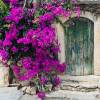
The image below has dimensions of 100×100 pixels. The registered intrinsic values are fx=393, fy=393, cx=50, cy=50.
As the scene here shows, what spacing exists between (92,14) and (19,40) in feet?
6.38

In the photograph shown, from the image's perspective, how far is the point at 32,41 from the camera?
8.97m

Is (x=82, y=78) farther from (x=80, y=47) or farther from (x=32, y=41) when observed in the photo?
(x=32, y=41)

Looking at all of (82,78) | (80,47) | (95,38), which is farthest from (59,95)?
(95,38)

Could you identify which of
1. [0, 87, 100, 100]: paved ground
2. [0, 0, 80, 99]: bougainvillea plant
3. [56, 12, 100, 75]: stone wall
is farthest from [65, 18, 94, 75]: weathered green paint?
[0, 87, 100, 100]: paved ground

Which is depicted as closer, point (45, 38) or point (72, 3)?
point (45, 38)

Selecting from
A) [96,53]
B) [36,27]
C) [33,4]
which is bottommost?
[96,53]

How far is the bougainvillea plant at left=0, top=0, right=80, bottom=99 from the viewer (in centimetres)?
919

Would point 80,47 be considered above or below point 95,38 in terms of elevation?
below

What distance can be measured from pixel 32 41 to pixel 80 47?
60.1 inches

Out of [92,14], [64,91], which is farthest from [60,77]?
[92,14]

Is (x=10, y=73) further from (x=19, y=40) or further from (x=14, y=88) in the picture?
(x=19, y=40)

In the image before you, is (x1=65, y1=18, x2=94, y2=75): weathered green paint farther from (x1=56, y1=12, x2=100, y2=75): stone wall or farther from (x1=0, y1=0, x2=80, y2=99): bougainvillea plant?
(x1=0, y1=0, x2=80, y2=99): bougainvillea plant

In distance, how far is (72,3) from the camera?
31.0 feet

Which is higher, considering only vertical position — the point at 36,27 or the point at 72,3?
the point at 72,3
